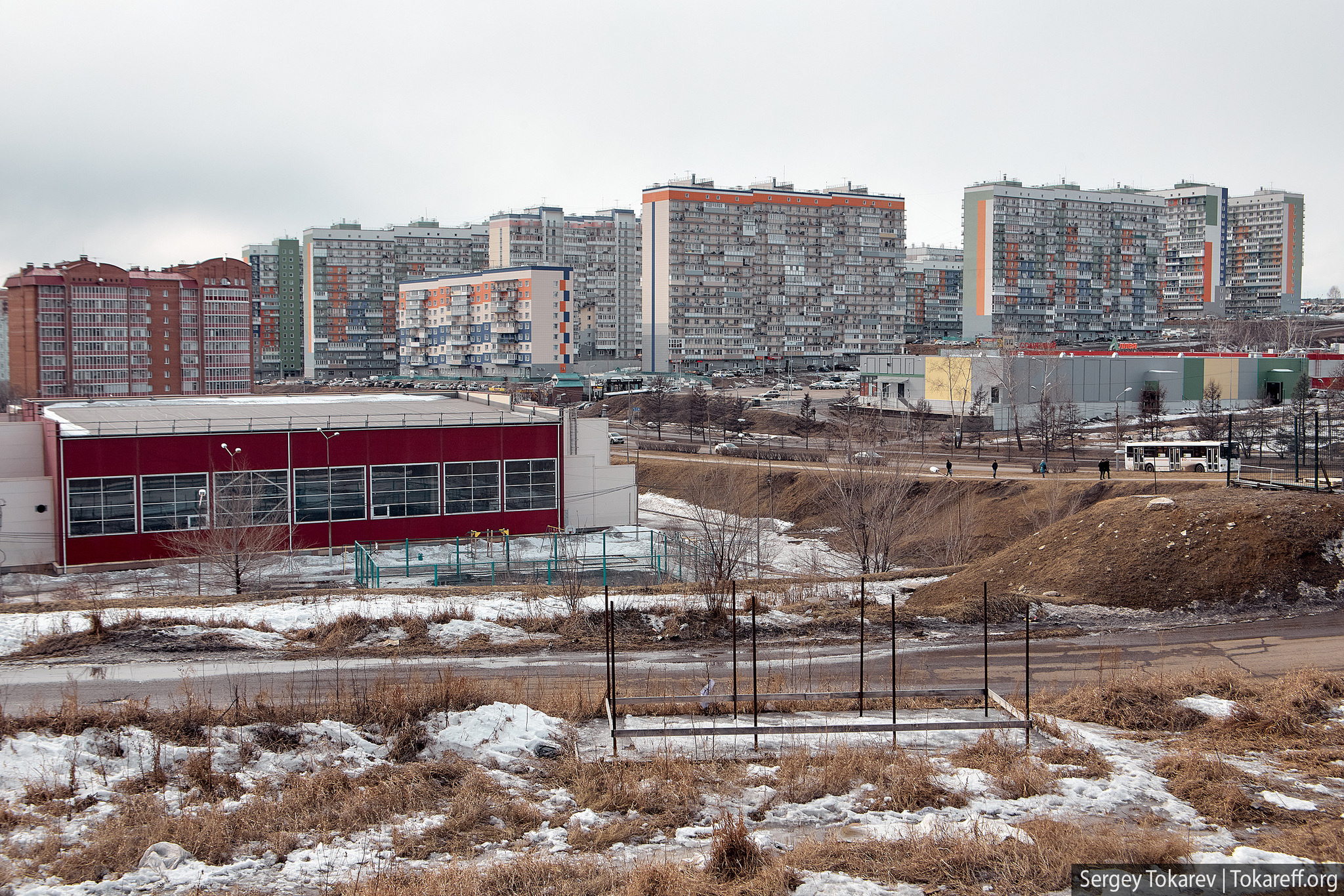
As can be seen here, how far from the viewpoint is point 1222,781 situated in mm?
9562

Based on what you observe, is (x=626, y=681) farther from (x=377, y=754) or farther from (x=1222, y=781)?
(x=1222, y=781)

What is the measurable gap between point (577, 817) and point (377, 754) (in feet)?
9.17

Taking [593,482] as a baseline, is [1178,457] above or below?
above

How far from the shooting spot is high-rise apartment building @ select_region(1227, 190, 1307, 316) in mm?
165500

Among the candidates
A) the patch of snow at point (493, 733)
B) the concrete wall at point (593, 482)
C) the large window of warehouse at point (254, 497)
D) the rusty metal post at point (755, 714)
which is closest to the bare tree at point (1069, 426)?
the concrete wall at point (593, 482)

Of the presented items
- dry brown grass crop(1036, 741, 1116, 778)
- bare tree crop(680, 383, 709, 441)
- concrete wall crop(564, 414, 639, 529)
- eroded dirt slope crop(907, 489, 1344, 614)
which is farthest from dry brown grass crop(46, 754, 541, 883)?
bare tree crop(680, 383, 709, 441)

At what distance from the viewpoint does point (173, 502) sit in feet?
105

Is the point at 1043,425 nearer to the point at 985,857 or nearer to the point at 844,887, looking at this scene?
the point at 985,857

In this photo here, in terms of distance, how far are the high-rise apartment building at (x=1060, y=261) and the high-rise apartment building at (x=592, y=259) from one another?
45.9 m

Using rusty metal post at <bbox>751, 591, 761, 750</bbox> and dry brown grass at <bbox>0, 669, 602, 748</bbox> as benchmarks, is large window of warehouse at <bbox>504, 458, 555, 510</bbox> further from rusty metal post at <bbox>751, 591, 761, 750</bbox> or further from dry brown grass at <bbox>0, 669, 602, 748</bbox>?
rusty metal post at <bbox>751, 591, 761, 750</bbox>

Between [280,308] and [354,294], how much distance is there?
14.5 m

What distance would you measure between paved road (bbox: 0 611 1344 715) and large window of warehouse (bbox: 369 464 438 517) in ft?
66.8

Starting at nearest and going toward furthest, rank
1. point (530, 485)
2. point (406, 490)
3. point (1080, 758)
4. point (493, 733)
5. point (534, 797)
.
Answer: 1. point (534, 797)
2. point (1080, 758)
3. point (493, 733)
4. point (406, 490)
5. point (530, 485)

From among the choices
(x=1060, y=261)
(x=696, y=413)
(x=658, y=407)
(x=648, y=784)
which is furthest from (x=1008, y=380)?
(x=1060, y=261)
